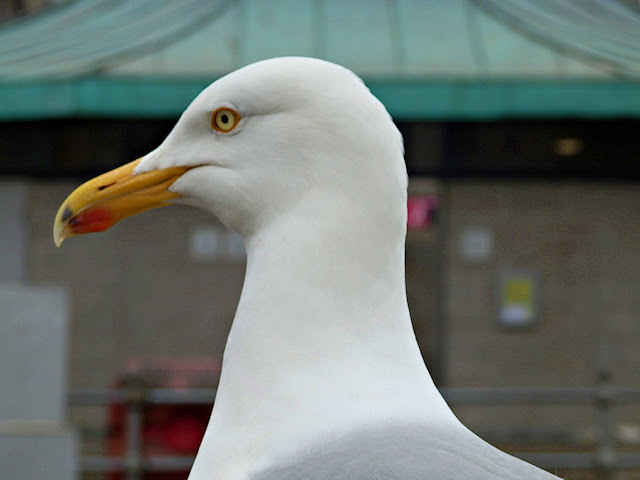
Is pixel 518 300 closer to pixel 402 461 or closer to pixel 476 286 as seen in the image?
pixel 476 286

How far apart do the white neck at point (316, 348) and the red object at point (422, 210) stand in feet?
34.3

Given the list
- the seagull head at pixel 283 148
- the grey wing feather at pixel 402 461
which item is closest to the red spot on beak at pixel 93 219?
the seagull head at pixel 283 148

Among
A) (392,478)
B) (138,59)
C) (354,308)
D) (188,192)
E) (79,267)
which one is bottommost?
(392,478)

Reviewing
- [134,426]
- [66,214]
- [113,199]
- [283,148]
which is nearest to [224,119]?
[283,148]

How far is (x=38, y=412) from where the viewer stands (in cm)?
587

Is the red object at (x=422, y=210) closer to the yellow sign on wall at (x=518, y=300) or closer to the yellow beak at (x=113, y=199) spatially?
the yellow sign on wall at (x=518, y=300)

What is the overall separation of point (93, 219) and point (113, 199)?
6cm

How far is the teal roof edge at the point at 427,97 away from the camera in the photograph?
35.1 feet

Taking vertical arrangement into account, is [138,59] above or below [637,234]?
above

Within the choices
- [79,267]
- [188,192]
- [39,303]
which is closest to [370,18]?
[79,267]

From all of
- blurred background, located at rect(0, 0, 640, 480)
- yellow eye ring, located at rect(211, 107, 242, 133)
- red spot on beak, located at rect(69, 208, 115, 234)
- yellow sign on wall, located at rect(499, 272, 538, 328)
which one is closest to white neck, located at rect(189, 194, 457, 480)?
yellow eye ring, located at rect(211, 107, 242, 133)

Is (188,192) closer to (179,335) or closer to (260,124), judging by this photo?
(260,124)

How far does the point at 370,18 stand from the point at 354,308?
994 cm

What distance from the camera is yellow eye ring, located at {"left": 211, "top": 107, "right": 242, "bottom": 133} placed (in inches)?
94.8
